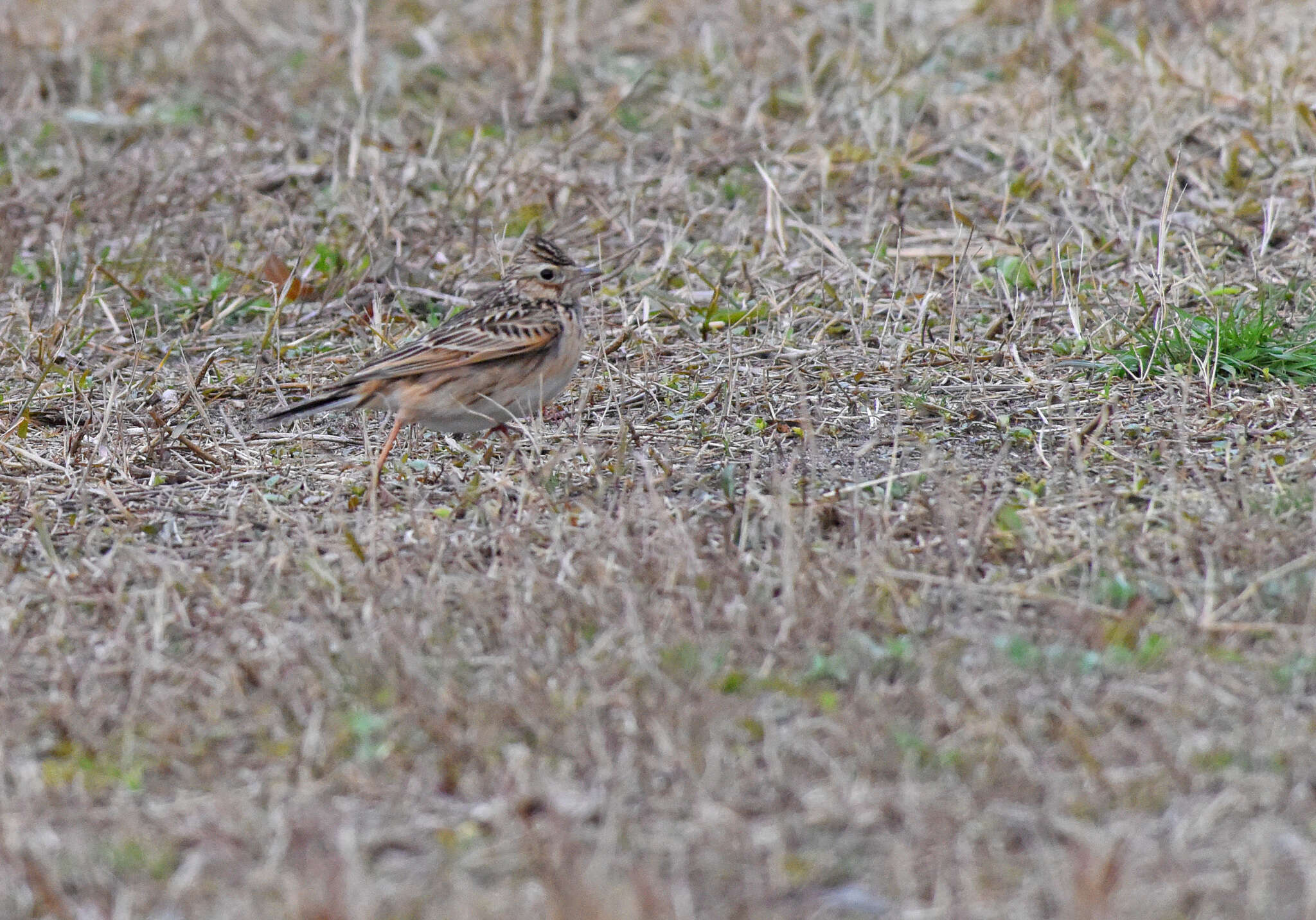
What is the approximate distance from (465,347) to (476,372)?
106 mm

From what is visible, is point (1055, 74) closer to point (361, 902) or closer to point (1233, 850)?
point (1233, 850)

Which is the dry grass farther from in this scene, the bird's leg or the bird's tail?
the bird's tail

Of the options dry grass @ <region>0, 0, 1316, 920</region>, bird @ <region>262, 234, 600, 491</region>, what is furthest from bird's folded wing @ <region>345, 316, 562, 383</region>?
dry grass @ <region>0, 0, 1316, 920</region>

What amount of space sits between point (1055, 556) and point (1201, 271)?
10.3ft

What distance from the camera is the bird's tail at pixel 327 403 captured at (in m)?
6.39

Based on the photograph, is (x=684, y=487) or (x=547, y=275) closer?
(x=684, y=487)

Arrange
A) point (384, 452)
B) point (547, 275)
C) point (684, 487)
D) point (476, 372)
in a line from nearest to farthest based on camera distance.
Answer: point (684, 487) → point (384, 452) → point (476, 372) → point (547, 275)

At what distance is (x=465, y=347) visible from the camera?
6664mm

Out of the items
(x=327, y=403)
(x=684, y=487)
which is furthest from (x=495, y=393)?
(x=684, y=487)

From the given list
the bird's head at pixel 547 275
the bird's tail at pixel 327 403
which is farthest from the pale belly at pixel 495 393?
the bird's head at pixel 547 275

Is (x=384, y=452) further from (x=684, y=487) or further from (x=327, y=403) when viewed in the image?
(x=684, y=487)

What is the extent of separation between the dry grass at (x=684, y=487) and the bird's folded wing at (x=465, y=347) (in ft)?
1.16

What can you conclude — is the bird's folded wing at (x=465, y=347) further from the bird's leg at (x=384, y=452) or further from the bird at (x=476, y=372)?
the bird's leg at (x=384, y=452)

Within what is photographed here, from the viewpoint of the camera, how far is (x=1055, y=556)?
5.29m
